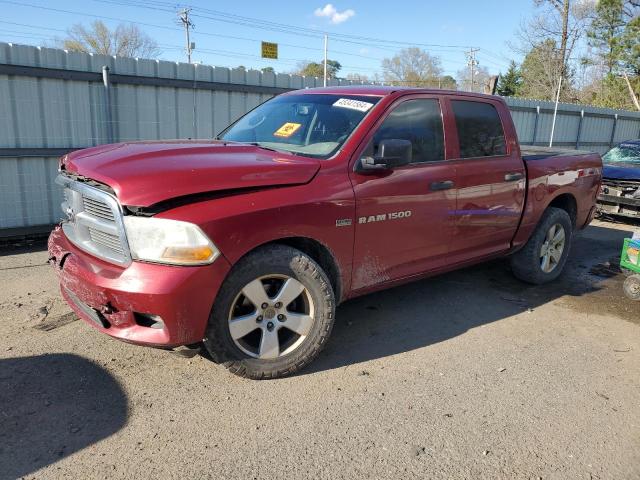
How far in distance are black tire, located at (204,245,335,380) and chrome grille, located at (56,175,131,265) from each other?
0.63 m

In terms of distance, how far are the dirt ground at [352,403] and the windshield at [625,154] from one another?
696 centimetres

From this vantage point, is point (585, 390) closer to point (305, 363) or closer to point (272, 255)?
point (305, 363)

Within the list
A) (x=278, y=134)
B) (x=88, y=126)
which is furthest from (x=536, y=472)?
(x=88, y=126)

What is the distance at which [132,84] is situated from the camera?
24.3 feet

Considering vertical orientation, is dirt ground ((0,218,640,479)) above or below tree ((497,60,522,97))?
below

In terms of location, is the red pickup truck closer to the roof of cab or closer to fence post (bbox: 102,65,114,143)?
the roof of cab

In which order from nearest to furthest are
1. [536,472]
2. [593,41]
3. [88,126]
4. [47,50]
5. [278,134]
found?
[536,472] < [278,134] < [47,50] < [88,126] < [593,41]

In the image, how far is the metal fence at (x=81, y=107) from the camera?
6.51 metres

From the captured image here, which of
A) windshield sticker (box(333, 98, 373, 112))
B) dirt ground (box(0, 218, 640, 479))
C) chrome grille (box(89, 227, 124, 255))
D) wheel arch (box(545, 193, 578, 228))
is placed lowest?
dirt ground (box(0, 218, 640, 479))

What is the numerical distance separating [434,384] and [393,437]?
0.70 m

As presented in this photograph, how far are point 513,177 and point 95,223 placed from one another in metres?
3.72

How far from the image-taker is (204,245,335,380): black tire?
10.1 feet

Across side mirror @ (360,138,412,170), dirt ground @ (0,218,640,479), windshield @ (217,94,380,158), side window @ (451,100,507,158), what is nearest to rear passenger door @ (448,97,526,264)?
side window @ (451,100,507,158)

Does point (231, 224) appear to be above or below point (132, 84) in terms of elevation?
below
